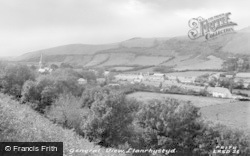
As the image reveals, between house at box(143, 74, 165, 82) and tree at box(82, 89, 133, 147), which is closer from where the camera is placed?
tree at box(82, 89, 133, 147)

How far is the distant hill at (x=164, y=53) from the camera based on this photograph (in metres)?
69.4

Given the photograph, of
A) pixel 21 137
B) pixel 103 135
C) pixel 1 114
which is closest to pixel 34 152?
pixel 21 137

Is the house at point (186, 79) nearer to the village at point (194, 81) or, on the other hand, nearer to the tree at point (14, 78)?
the village at point (194, 81)

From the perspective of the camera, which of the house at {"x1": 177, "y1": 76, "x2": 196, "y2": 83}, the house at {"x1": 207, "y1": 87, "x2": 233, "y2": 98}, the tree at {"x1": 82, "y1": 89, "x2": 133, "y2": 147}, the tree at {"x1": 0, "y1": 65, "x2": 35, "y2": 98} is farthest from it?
the house at {"x1": 177, "y1": 76, "x2": 196, "y2": 83}

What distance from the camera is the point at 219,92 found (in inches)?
1864

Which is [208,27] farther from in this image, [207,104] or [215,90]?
[215,90]

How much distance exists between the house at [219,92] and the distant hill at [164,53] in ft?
46.9

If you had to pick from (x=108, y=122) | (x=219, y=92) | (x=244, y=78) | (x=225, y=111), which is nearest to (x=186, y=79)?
(x=219, y=92)

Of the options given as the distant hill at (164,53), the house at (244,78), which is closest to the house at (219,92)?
the house at (244,78)

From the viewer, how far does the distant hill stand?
228ft

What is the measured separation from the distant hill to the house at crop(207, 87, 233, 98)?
14.3 m

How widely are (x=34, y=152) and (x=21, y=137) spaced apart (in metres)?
0.73

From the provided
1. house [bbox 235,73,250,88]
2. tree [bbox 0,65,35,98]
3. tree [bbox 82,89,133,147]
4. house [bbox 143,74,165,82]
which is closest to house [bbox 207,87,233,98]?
house [bbox 235,73,250,88]

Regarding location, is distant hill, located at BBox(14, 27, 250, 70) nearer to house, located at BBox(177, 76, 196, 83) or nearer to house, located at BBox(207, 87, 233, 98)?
house, located at BBox(177, 76, 196, 83)
